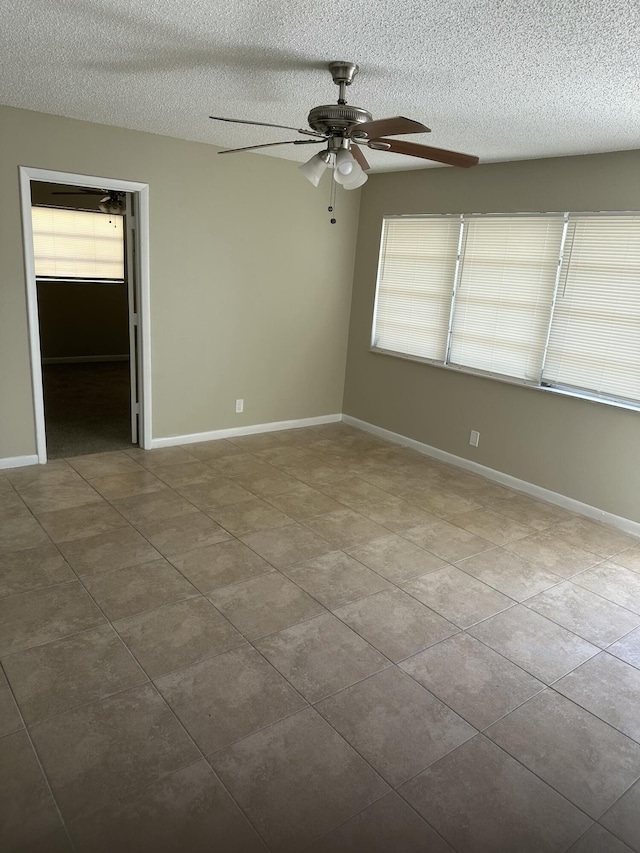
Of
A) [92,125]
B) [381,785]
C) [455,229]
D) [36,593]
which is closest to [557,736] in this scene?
[381,785]

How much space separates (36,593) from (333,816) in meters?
1.77

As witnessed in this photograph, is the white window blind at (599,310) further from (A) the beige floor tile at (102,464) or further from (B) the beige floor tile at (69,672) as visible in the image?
(B) the beige floor tile at (69,672)

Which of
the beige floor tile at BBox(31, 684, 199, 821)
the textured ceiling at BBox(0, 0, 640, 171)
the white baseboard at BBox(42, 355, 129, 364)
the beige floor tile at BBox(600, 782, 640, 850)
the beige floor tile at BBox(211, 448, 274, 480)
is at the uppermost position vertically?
the textured ceiling at BBox(0, 0, 640, 171)

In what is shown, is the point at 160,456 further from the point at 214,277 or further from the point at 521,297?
the point at 521,297

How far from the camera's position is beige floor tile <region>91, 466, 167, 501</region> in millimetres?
4039

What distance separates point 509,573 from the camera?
10.9 ft

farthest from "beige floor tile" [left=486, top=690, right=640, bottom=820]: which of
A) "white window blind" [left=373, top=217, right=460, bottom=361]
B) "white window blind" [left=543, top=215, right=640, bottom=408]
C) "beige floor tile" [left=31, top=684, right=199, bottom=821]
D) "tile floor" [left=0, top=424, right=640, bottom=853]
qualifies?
"white window blind" [left=373, top=217, right=460, bottom=361]

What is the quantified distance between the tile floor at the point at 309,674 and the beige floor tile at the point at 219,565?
0.05 feet

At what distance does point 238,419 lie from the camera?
5453 millimetres

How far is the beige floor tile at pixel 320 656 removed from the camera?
2.35 metres

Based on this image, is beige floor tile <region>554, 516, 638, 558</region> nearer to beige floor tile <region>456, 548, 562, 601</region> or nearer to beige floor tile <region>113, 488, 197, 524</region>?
beige floor tile <region>456, 548, 562, 601</region>

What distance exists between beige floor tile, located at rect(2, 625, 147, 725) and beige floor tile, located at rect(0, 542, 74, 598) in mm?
507

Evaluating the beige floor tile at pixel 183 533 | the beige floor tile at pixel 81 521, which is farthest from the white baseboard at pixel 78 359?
the beige floor tile at pixel 183 533

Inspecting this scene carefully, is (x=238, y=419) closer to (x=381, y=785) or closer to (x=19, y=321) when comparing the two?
(x=19, y=321)
